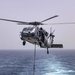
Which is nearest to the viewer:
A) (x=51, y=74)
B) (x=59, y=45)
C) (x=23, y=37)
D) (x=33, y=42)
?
(x=23, y=37)

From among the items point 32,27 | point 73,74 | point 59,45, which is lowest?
point 73,74

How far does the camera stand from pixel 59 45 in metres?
58.8

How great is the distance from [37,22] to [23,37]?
476 centimetres

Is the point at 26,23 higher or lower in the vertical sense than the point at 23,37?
higher

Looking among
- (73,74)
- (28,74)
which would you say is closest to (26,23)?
(28,74)

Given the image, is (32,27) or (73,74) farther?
(73,74)

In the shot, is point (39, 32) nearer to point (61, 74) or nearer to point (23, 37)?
point (23, 37)

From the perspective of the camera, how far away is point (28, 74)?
130 metres

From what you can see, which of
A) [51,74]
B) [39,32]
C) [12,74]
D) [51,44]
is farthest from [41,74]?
[39,32]

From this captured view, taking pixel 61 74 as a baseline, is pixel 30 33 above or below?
above

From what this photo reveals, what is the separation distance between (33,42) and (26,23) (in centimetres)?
540

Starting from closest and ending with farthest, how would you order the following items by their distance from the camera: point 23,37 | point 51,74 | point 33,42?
point 23,37 → point 33,42 → point 51,74

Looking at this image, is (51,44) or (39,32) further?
(51,44)

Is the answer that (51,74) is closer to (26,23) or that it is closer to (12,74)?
(12,74)
